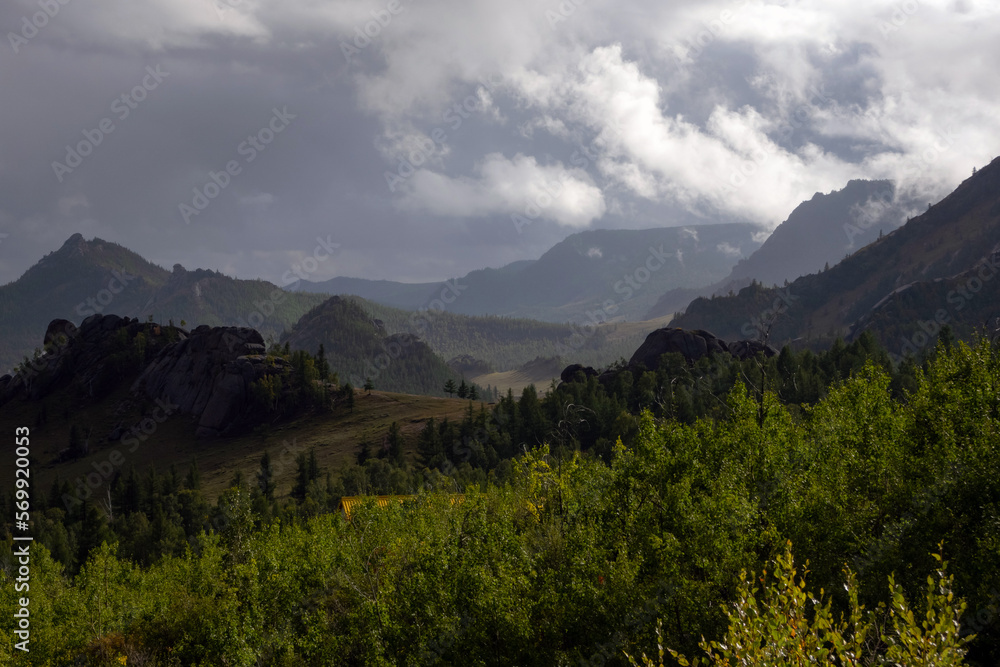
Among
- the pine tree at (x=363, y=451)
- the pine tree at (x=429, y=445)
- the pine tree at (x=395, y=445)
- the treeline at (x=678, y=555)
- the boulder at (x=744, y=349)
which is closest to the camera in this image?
the treeline at (x=678, y=555)

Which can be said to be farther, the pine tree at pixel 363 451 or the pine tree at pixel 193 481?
the pine tree at pixel 363 451

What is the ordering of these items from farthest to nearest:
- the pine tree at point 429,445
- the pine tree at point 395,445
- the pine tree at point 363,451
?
the pine tree at point 363,451, the pine tree at point 429,445, the pine tree at point 395,445

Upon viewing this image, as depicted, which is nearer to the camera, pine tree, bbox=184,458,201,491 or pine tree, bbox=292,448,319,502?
pine tree, bbox=292,448,319,502

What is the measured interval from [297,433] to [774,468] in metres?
180

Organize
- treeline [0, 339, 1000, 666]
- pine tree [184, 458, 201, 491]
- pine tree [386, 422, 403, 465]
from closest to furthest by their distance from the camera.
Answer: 1. treeline [0, 339, 1000, 666]
2. pine tree [184, 458, 201, 491]
3. pine tree [386, 422, 403, 465]

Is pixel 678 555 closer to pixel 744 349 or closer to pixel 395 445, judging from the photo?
pixel 395 445

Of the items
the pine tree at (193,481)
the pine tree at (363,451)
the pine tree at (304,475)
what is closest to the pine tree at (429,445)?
the pine tree at (363,451)

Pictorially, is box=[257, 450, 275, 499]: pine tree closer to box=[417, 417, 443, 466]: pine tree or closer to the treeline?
box=[417, 417, 443, 466]: pine tree

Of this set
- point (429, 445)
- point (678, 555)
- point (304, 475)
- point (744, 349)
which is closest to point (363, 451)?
point (429, 445)

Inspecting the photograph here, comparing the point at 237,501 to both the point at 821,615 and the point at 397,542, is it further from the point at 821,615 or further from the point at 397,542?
the point at 821,615

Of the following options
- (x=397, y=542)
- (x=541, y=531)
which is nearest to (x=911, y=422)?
(x=541, y=531)

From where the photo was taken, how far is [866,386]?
32.8m

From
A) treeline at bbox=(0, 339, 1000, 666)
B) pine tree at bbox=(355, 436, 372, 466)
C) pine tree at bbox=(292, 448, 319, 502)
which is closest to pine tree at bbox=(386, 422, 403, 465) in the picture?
pine tree at bbox=(355, 436, 372, 466)

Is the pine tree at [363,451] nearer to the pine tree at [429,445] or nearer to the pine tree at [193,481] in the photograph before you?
the pine tree at [429,445]
